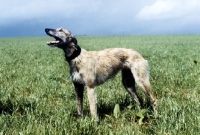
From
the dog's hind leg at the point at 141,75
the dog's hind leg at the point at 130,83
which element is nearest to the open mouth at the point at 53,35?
the dog's hind leg at the point at 141,75

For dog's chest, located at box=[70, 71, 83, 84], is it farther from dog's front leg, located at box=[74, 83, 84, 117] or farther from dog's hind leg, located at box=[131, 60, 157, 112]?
dog's hind leg, located at box=[131, 60, 157, 112]

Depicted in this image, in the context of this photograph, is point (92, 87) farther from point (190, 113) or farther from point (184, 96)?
Answer: point (184, 96)

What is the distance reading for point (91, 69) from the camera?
5520mm

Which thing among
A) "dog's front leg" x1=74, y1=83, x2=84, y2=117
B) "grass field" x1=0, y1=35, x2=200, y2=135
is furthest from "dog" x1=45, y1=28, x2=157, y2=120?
"grass field" x1=0, y1=35, x2=200, y2=135

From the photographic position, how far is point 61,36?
5.34 meters

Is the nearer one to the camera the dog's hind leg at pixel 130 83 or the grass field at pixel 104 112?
the grass field at pixel 104 112

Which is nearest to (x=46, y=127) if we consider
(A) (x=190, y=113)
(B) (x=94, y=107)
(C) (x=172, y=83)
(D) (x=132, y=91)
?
(B) (x=94, y=107)

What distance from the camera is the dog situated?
5.35m

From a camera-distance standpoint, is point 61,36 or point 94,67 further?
point 94,67

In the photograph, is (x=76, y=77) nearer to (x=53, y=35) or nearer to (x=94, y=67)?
(x=94, y=67)

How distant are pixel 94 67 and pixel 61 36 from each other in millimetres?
903

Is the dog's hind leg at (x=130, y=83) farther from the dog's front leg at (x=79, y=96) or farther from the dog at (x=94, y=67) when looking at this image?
the dog's front leg at (x=79, y=96)

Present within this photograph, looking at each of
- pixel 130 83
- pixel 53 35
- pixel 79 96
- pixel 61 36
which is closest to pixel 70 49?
pixel 61 36

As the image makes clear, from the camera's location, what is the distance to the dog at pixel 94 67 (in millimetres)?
5352
